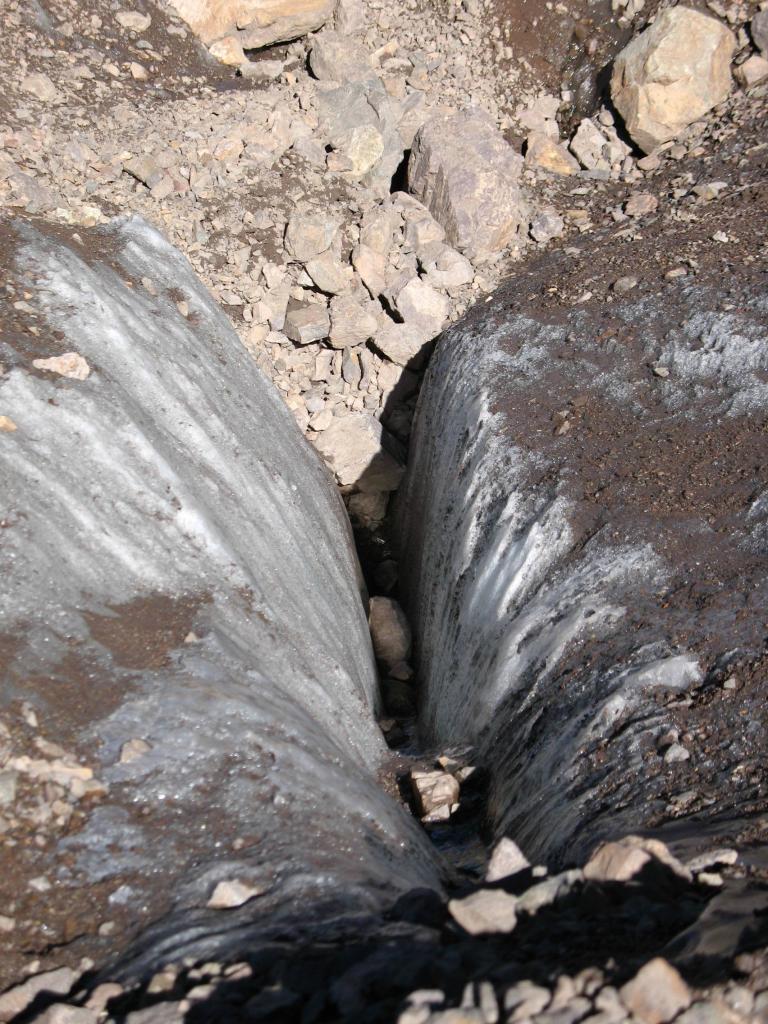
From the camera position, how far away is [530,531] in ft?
18.0

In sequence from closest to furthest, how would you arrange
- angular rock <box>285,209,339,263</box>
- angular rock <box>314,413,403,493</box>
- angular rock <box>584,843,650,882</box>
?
1. angular rock <box>584,843,650,882</box>
2. angular rock <box>314,413,403,493</box>
3. angular rock <box>285,209,339,263</box>

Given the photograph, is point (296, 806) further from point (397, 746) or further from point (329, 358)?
point (329, 358)

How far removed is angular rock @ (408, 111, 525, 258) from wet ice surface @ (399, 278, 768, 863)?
0.91m

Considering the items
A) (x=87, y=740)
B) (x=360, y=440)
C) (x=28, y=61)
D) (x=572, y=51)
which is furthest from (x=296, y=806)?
(x=572, y=51)

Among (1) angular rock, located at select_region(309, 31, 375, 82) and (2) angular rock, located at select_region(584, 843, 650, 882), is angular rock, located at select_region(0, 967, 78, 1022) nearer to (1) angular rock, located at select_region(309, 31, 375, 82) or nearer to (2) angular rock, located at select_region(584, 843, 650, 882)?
(2) angular rock, located at select_region(584, 843, 650, 882)

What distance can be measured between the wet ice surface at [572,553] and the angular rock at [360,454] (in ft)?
1.25

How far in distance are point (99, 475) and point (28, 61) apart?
5.20 metres

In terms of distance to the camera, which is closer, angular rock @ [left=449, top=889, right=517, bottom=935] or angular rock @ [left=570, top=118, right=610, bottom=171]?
angular rock @ [left=449, top=889, right=517, bottom=935]

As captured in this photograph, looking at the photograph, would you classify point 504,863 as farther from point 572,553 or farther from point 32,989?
point 572,553

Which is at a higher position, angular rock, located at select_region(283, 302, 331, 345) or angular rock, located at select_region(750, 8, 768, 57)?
angular rock, located at select_region(750, 8, 768, 57)

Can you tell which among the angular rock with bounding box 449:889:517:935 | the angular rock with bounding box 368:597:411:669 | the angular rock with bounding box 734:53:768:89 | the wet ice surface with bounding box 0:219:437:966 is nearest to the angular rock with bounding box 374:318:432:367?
the wet ice surface with bounding box 0:219:437:966

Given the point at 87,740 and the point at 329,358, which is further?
the point at 329,358

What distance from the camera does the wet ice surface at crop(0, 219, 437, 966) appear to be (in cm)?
331

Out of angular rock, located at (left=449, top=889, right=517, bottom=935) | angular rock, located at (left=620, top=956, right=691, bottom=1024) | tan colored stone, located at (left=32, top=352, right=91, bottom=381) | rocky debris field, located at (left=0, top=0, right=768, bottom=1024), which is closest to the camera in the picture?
angular rock, located at (left=620, top=956, right=691, bottom=1024)
